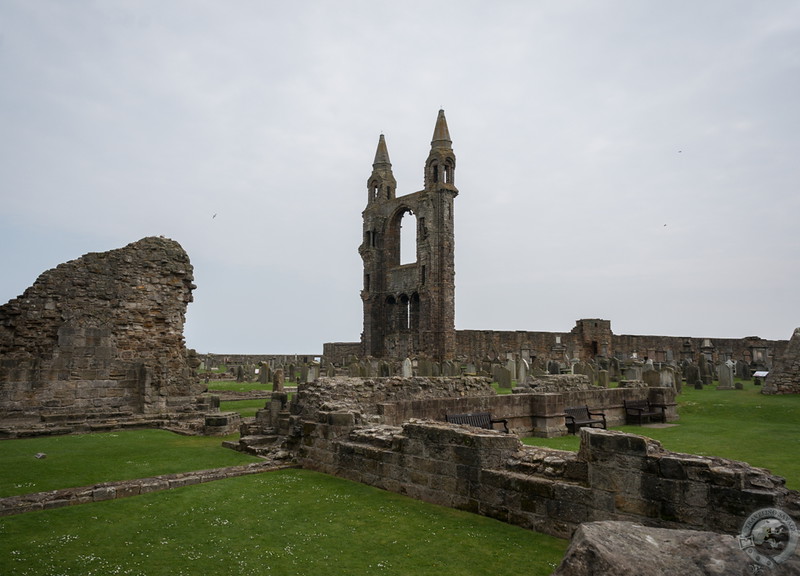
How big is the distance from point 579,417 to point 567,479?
26.9ft

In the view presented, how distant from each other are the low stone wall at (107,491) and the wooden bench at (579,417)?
24.6 feet

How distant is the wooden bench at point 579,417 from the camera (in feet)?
40.5

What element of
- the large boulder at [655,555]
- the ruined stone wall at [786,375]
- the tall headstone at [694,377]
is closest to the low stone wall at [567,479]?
the large boulder at [655,555]

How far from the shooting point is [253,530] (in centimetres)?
545

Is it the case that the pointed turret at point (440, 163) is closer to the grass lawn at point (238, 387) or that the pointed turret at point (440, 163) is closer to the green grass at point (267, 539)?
the grass lawn at point (238, 387)

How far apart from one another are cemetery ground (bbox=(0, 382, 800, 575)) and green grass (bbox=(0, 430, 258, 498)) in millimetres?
43

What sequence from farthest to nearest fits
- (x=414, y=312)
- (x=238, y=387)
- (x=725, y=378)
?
(x=414, y=312) → (x=238, y=387) → (x=725, y=378)

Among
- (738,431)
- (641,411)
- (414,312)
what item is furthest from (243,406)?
(414,312)

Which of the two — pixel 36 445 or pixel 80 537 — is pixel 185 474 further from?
pixel 36 445

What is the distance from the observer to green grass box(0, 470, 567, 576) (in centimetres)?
448

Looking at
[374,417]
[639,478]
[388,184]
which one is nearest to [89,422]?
[374,417]

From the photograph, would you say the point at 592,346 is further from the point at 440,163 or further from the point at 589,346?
the point at 440,163

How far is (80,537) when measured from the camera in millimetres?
5164

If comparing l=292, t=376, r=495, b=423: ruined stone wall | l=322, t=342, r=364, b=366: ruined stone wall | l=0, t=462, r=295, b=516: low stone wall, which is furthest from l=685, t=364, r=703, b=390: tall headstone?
l=322, t=342, r=364, b=366: ruined stone wall
